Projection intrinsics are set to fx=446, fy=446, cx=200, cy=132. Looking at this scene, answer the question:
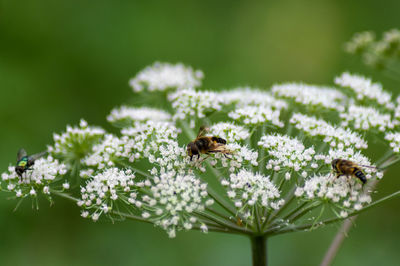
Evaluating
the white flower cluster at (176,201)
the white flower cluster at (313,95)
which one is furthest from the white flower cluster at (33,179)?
the white flower cluster at (313,95)

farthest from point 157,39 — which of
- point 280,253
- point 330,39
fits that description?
point 280,253

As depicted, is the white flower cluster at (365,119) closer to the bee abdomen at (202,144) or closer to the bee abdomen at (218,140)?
the bee abdomen at (218,140)

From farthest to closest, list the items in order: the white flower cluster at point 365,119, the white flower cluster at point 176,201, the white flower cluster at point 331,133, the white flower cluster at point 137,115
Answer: the white flower cluster at point 137,115, the white flower cluster at point 365,119, the white flower cluster at point 331,133, the white flower cluster at point 176,201

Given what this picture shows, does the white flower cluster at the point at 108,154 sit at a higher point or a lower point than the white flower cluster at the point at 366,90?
lower

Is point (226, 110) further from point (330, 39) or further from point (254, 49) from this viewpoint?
point (330, 39)

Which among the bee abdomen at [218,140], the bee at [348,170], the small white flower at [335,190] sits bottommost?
the small white flower at [335,190]

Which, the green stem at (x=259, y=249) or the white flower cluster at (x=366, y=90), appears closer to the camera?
the green stem at (x=259, y=249)

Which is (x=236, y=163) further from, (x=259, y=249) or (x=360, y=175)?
(x=360, y=175)
